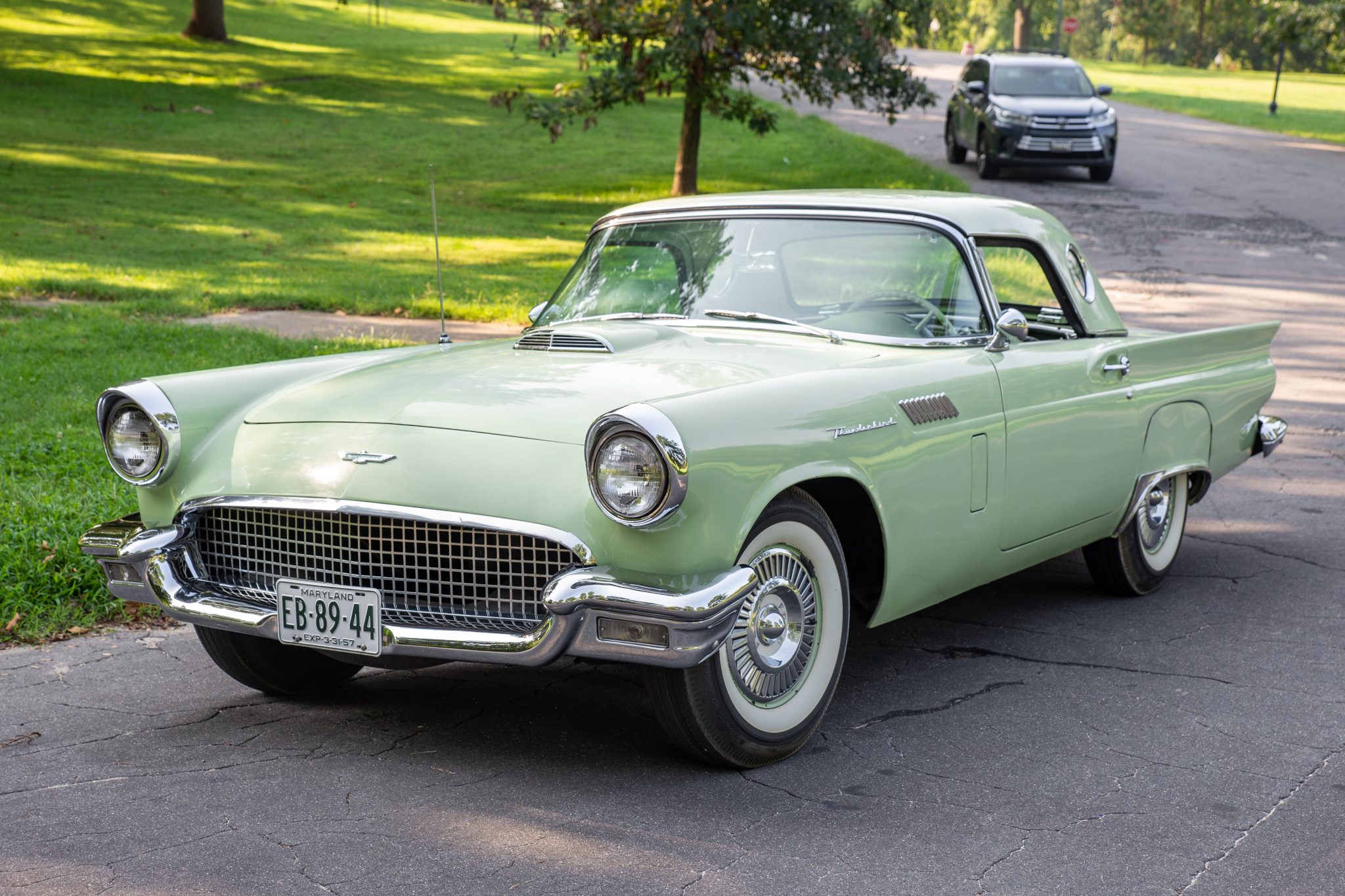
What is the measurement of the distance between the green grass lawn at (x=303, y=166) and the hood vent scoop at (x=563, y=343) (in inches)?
278

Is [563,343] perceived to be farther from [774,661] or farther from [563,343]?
[774,661]

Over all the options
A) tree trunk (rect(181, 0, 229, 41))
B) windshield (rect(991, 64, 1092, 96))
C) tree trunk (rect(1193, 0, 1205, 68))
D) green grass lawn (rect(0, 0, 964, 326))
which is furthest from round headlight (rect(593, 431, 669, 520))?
tree trunk (rect(1193, 0, 1205, 68))

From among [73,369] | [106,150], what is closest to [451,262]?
[73,369]

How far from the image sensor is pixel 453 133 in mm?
26984

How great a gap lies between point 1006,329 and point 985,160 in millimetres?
15799

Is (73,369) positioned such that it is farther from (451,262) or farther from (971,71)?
(971,71)

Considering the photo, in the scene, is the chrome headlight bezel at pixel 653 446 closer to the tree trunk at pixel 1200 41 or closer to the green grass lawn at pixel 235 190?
the green grass lawn at pixel 235 190

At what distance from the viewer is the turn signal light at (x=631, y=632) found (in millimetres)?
3395

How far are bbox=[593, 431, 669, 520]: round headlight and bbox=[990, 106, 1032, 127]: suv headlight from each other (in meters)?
17.2

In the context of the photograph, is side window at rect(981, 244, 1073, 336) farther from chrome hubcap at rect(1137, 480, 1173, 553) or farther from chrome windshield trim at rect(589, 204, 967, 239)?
chrome hubcap at rect(1137, 480, 1173, 553)

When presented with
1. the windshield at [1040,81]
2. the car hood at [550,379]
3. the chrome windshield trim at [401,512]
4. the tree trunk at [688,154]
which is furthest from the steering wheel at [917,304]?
the windshield at [1040,81]

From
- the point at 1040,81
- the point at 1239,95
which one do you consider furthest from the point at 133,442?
the point at 1239,95

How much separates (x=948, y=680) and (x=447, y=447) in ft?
6.29

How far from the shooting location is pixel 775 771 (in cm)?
380
